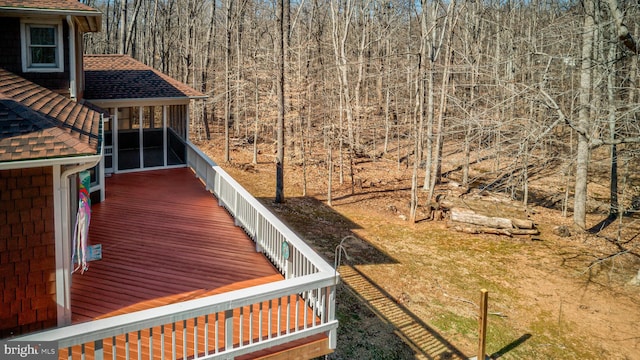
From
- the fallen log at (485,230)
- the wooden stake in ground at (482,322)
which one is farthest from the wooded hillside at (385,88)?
the wooden stake in ground at (482,322)

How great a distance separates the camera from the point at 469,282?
12016 mm

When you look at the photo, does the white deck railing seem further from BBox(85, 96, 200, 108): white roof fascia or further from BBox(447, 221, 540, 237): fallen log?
BBox(447, 221, 540, 237): fallen log

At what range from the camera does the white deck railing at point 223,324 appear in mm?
4414

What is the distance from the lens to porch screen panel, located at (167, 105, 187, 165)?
523 inches

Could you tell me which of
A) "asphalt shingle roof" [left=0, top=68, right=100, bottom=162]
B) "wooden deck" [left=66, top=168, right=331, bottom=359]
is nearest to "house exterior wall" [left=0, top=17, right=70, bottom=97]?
"asphalt shingle roof" [left=0, top=68, right=100, bottom=162]

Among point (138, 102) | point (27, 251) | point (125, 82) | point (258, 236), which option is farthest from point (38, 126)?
point (125, 82)

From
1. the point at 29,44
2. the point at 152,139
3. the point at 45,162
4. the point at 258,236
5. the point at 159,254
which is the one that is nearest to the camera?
the point at 45,162

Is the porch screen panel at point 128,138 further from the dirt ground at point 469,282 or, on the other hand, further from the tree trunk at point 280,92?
the tree trunk at point 280,92

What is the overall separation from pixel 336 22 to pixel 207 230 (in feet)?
67.6

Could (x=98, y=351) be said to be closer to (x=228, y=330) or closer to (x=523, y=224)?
(x=228, y=330)

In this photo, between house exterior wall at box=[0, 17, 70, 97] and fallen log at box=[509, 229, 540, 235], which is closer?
house exterior wall at box=[0, 17, 70, 97]

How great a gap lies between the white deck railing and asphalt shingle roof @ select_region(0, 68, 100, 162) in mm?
1986

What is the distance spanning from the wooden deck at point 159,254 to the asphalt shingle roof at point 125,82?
8.77ft
